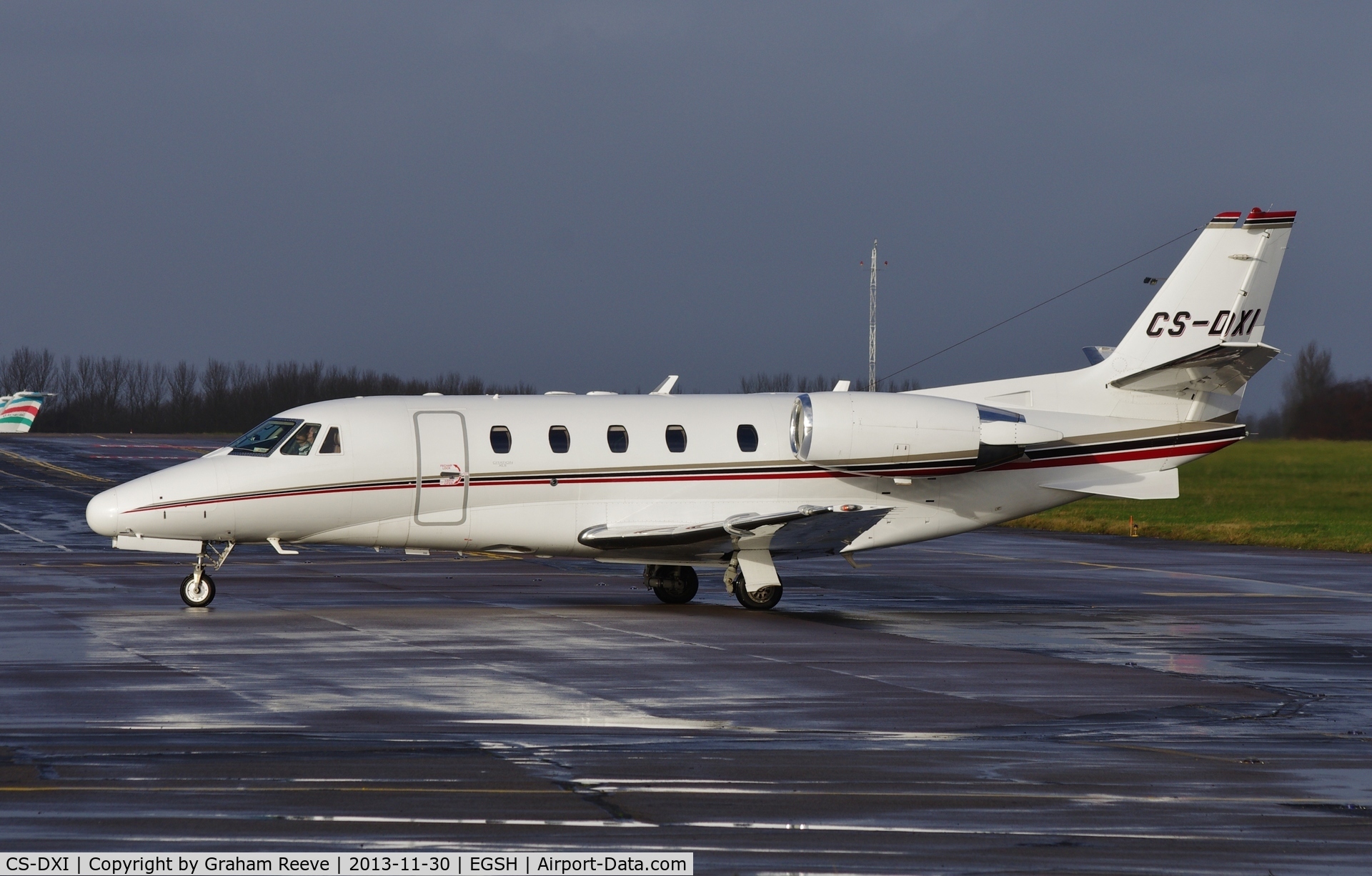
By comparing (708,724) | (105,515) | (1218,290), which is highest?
(1218,290)

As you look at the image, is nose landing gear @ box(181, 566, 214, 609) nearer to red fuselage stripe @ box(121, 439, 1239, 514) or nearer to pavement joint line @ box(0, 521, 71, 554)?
red fuselage stripe @ box(121, 439, 1239, 514)

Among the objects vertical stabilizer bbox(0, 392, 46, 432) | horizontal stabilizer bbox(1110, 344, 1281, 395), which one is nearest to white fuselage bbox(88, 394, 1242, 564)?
horizontal stabilizer bbox(1110, 344, 1281, 395)

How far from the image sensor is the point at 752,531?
21734mm

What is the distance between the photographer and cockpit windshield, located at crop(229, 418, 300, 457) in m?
22.0

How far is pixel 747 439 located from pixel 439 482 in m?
4.66

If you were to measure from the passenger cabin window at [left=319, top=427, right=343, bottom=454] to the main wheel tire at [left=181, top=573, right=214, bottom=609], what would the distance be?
2617 mm

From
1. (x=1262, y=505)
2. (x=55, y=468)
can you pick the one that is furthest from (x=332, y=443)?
(x=55, y=468)

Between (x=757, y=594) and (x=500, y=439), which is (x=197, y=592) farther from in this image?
(x=757, y=594)

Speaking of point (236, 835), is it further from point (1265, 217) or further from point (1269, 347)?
point (1265, 217)

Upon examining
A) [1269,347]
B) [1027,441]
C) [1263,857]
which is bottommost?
[1263,857]

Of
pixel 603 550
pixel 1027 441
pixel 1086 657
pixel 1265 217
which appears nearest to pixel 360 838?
pixel 1086 657

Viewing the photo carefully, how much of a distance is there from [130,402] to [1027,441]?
419ft

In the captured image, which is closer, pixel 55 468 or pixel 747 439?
pixel 747 439

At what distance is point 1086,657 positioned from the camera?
58.3 ft
